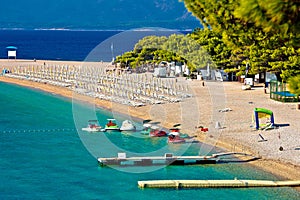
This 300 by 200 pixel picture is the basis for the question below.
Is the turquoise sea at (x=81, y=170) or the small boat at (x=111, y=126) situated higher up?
the small boat at (x=111, y=126)

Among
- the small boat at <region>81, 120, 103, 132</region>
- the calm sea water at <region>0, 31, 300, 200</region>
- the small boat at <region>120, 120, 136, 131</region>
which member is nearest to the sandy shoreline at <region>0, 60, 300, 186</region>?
the calm sea water at <region>0, 31, 300, 200</region>

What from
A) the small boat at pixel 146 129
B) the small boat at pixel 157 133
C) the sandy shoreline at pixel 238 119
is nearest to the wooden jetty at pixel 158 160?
the sandy shoreline at pixel 238 119

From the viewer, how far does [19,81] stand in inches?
2035

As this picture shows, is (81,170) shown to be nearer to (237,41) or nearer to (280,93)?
(237,41)

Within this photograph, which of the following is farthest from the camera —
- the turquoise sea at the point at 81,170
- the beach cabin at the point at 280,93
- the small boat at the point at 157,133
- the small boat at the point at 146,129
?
the beach cabin at the point at 280,93

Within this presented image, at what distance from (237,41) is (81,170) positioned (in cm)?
957

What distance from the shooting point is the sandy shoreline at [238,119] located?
2281 centimetres

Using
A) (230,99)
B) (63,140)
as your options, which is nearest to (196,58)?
(230,99)

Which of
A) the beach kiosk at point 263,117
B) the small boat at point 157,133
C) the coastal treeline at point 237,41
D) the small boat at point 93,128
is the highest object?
the coastal treeline at point 237,41

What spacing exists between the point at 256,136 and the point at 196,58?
2141cm

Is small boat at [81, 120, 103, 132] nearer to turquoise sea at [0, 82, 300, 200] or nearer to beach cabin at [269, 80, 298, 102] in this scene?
turquoise sea at [0, 82, 300, 200]

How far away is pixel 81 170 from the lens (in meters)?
22.5

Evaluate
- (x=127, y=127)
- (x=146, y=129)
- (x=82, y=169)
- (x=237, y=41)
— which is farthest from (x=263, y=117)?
(x=237, y=41)

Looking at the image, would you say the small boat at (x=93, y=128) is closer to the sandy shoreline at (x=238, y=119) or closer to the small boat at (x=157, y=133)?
the small boat at (x=157, y=133)
